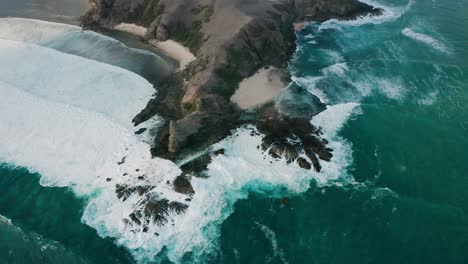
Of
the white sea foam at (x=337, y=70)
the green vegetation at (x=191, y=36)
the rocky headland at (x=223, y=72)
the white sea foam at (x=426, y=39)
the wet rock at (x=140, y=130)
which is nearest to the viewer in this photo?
the rocky headland at (x=223, y=72)

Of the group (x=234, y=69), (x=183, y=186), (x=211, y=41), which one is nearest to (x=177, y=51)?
(x=211, y=41)

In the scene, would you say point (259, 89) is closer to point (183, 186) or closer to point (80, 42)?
point (183, 186)

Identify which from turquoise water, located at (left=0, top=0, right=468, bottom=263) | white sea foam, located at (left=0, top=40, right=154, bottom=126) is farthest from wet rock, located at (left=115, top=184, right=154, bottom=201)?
white sea foam, located at (left=0, top=40, right=154, bottom=126)

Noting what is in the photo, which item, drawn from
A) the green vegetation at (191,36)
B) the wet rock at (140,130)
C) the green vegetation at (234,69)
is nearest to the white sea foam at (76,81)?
the wet rock at (140,130)

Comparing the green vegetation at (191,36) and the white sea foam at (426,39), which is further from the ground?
the white sea foam at (426,39)

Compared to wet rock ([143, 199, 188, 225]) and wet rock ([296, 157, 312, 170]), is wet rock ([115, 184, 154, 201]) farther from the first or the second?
wet rock ([296, 157, 312, 170])

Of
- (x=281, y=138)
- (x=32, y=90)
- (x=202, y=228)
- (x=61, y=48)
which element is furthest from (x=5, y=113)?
(x=281, y=138)

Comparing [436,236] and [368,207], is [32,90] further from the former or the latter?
[436,236]

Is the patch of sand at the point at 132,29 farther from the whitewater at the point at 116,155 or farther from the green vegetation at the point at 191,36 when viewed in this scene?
the whitewater at the point at 116,155
